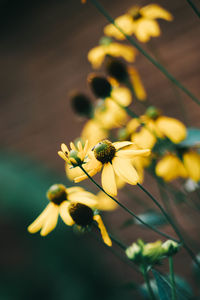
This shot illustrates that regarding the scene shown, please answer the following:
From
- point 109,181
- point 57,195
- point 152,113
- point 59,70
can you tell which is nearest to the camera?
point 109,181

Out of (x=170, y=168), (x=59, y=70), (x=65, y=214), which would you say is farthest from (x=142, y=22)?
(x=59, y=70)

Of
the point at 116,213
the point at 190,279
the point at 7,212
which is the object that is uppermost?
the point at 7,212

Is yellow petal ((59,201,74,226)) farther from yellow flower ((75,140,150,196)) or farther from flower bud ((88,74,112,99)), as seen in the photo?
flower bud ((88,74,112,99))

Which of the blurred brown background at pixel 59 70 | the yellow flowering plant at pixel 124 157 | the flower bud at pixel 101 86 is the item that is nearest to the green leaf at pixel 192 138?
the yellow flowering plant at pixel 124 157

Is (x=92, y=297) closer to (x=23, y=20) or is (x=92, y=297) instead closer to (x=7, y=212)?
(x=7, y=212)

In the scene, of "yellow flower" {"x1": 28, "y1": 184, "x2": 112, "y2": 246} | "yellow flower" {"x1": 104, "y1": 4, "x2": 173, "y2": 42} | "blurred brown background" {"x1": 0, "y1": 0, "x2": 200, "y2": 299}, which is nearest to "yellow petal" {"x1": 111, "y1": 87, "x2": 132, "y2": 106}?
"yellow flower" {"x1": 104, "y1": 4, "x2": 173, "y2": 42}

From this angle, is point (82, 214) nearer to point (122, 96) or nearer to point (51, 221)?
point (51, 221)

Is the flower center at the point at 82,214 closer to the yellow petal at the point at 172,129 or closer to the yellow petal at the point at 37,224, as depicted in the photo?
the yellow petal at the point at 37,224

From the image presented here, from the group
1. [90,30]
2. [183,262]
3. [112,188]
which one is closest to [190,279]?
[183,262]
